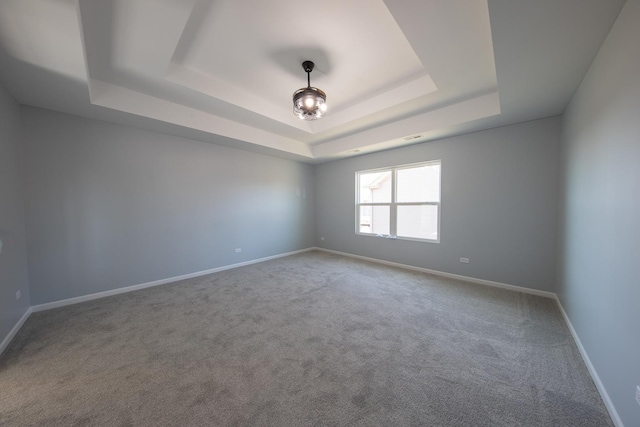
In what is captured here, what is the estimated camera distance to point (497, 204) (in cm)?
339

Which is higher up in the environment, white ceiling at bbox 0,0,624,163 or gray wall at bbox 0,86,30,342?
white ceiling at bbox 0,0,624,163

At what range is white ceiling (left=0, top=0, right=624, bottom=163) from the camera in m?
1.59

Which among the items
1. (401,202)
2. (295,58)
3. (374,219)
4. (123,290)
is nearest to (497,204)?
(401,202)

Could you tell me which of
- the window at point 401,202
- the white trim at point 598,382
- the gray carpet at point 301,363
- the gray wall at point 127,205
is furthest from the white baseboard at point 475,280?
the gray wall at point 127,205

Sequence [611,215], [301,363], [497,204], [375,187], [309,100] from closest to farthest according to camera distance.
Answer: [611,215], [301,363], [309,100], [497,204], [375,187]

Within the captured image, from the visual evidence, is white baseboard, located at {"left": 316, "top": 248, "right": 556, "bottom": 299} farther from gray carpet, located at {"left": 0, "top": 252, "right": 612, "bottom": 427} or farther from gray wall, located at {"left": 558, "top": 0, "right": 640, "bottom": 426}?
gray wall, located at {"left": 558, "top": 0, "right": 640, "bottom": 426}

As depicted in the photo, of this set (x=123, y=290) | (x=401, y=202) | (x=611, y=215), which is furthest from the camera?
(x=401, y=202)

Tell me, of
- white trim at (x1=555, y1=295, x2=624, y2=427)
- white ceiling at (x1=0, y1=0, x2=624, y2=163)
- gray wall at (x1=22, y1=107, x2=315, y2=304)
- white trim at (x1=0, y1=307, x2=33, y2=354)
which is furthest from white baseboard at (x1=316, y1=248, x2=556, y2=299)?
white trim at (x1=0, y1=307, x2=33, y2=354)

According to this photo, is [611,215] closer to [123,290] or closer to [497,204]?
[497,204]

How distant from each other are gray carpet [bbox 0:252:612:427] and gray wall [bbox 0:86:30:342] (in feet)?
0.88

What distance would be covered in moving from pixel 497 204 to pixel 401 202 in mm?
1583

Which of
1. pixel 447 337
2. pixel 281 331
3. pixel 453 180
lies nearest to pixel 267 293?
pixel 281 331

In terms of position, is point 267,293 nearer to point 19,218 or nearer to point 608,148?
point 19,218

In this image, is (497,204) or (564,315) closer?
(564,315)
